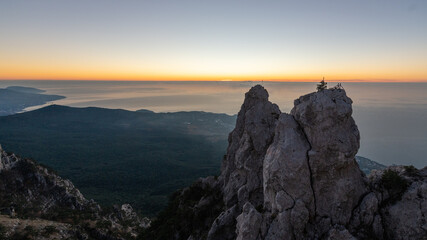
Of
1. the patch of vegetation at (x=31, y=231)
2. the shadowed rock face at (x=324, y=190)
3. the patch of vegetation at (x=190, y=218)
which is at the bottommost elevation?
the patch of vegetation at (x=31, y=231)

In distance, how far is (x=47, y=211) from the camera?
50688 mm

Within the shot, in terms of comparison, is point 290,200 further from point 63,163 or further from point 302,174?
point 63,163

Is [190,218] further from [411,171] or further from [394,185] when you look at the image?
[411,171]

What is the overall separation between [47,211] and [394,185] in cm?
5953

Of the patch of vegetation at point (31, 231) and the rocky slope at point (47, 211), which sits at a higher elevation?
the patch of vegetation at point (31, 231)

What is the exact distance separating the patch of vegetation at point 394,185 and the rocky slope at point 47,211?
1723 inches

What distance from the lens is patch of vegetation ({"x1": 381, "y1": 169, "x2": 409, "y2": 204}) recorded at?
16.5m

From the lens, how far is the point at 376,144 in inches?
6580

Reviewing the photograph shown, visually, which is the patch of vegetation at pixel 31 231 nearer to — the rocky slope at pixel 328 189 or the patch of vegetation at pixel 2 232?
the patch of vegetation at pixel 2 232

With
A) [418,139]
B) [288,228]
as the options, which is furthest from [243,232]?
[418,139]

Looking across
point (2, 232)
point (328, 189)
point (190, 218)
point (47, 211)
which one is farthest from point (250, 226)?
point (47, 211)

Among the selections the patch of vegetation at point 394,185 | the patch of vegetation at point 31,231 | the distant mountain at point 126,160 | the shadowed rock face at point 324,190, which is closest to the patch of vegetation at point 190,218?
the shadowed rock face at point 324,190

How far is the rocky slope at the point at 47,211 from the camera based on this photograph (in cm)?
3862

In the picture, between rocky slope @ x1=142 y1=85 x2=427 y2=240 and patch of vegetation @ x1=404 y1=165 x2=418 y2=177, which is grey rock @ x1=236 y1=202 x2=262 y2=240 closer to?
rocky slope @ x1=142 y1=85 x2=427 y2=240
